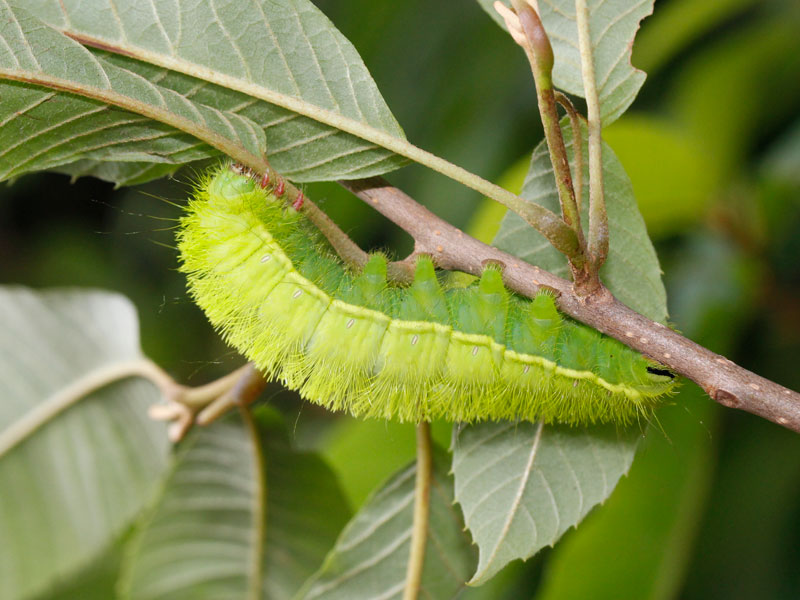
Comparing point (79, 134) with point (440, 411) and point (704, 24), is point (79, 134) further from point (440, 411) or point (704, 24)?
point (704, 24)

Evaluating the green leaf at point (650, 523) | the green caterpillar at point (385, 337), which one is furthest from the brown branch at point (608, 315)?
the green leaf at point (650, 523)

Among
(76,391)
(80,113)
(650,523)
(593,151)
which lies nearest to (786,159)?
(650,523)

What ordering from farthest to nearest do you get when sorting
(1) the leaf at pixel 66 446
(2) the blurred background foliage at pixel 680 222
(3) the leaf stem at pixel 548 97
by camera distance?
1. (2) the blurred background foliage at pixel 680 222
2. (1) the leaf at pixel 66 446
3. (3) the leaf stem at pixel 548 97

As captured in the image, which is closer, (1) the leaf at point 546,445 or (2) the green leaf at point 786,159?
(1) the leaf at point 546,445

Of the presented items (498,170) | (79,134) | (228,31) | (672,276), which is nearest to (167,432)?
(79,134)

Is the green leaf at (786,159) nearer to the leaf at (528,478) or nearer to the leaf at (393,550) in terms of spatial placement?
the leaf at (528,478)

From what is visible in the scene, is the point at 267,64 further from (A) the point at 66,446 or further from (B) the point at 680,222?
(B) the point at 680,222
